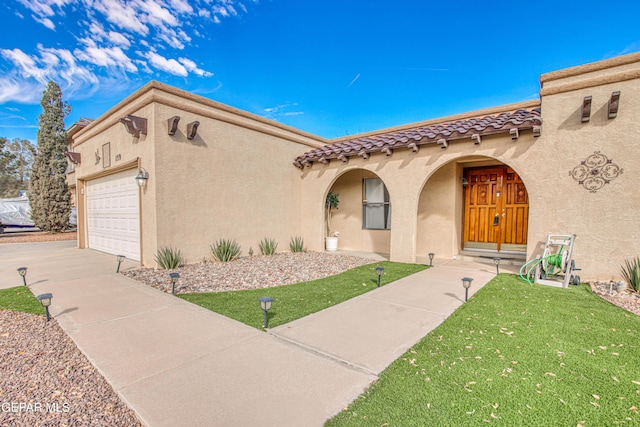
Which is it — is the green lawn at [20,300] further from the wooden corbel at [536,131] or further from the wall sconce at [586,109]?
the wall sconce at [586,109]

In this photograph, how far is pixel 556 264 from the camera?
20.6 feet

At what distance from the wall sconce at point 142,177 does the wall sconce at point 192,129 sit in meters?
1.46

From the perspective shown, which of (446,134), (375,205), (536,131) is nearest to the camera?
(536,131)

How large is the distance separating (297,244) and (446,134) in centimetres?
614

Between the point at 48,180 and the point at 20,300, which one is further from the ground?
the point at 48,180

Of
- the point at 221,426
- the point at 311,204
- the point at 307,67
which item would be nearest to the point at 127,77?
the point at 307,67

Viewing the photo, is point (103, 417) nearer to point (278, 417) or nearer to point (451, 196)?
point (278, 417)

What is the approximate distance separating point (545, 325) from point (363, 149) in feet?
21.5

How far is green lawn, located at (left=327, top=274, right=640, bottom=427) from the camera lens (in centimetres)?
226

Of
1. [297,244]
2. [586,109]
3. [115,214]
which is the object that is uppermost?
[586,109]

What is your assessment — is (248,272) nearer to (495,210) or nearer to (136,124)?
(136,124)

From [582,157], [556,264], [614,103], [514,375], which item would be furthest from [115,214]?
[614,103]

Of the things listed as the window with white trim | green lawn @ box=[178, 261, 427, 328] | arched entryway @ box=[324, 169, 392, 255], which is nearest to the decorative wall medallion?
green lawn @ box=[178, 261, 427, 328]

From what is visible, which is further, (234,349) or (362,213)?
(362,213)
